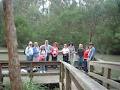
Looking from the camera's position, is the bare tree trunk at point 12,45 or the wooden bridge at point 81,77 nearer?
the wooden bridge at point 81,77

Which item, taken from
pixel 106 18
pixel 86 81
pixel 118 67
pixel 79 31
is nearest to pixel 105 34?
pixel 106 18

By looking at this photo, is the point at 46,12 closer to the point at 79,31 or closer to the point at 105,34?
the point at 79,31

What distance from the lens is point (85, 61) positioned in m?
13.4

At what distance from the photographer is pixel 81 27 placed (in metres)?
52.3

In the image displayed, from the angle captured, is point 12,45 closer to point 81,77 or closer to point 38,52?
point 38,52

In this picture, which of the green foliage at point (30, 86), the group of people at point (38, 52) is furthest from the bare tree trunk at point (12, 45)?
the group of people at point (38, 52)

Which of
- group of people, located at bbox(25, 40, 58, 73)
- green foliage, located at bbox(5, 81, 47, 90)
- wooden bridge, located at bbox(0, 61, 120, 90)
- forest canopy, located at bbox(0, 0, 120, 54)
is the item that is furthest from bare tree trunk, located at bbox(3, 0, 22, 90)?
forest canopy, located at bbox(0, 0, 120, 54)

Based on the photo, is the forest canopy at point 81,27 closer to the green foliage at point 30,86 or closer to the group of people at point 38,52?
the group of people at point 38,52

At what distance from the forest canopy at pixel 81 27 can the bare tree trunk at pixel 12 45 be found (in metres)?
32.5

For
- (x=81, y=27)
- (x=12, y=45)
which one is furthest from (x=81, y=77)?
(x=81, y=27)

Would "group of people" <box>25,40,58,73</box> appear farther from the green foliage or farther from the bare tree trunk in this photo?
the bare tree trunk

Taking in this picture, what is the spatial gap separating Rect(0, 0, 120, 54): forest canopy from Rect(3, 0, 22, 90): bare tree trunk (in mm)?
32506

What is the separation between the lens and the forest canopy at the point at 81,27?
44.0m

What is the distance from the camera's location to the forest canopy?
4403 centimetres
